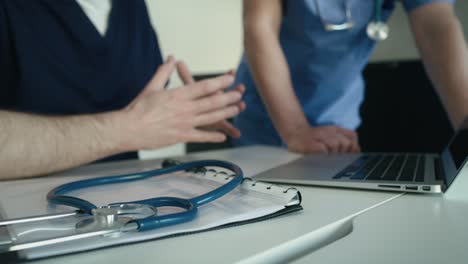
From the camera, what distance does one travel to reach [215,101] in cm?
71

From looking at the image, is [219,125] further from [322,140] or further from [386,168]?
[386,168]

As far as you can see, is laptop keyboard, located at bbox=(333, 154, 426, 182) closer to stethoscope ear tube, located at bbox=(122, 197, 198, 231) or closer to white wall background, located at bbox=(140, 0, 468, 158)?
stethoscope ear tube, located at bbox=(122, 197, 198, 231)

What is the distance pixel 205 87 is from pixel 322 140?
0.25 m

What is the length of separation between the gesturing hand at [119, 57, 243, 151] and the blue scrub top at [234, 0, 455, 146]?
31 cm

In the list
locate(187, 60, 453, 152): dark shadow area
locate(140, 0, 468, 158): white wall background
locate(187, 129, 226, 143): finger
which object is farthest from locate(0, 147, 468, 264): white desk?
locate(140, 0, 468, 158): white wall background

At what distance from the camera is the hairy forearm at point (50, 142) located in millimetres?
527

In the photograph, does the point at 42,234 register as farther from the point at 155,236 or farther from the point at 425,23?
the point at 425,23

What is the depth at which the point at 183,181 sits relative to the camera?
491mm

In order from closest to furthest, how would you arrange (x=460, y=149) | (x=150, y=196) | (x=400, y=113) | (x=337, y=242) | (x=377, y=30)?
(x=337, y=242), (x=150, y=196), (x=460, y=149), (x=377, y=30), (x=400, y=113)

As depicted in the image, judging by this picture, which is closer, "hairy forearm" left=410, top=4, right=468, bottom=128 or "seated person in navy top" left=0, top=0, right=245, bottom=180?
"seated person in navy top" left=0, top=0, right=245, bottom=180

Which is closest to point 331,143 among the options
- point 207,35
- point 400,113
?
point 400,113

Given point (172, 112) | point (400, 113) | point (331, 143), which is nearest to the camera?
point (172, 112)

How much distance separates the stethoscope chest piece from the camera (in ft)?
3.05

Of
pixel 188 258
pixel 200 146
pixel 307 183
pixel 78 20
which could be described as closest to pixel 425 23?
pixel 307 183
